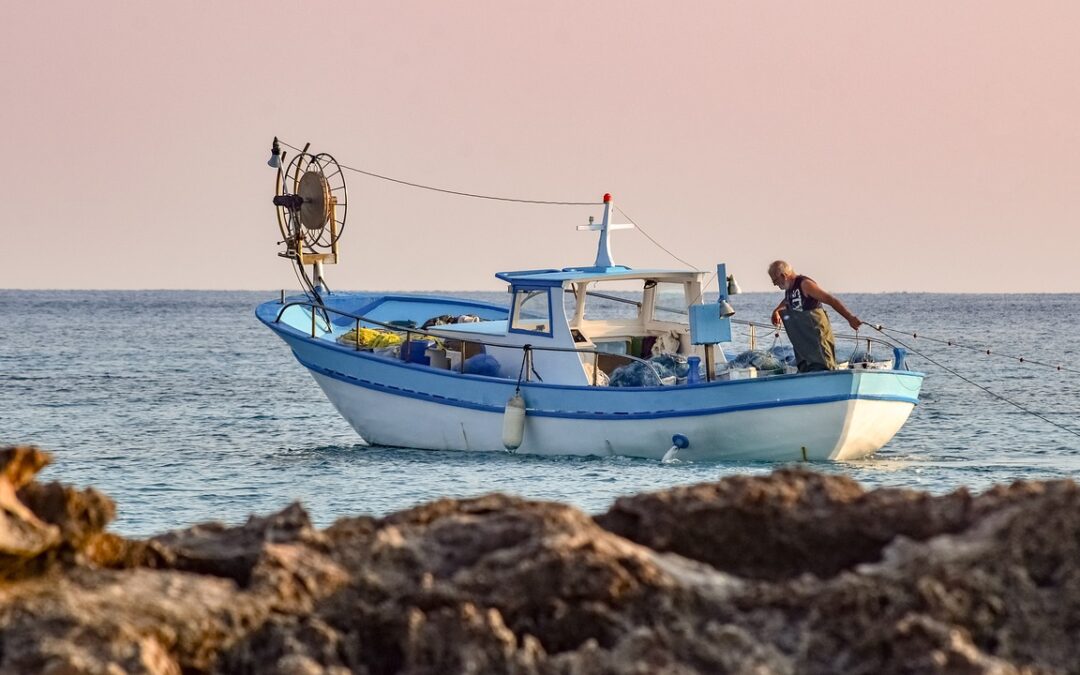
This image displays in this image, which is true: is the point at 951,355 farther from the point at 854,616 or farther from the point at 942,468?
the point at 854,616

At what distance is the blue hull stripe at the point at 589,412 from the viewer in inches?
598

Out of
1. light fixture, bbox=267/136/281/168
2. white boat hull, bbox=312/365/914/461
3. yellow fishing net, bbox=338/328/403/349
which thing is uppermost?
light fixture, bbox=267/136/281/168

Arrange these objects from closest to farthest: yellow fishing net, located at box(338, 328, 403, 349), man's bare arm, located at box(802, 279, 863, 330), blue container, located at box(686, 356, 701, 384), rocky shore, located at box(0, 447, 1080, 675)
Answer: rocky shore, located at box(0, 447, 1080, 675)
man's bare arm, located at box(802, 279, 863, 330)
blue container, located at box(686, 356, 701, 384)
yellow fishing net, located at box(338, 328, 403, 349)

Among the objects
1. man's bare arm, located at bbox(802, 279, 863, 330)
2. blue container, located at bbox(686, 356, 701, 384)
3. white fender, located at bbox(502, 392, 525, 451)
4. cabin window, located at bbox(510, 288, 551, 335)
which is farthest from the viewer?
cabin window, located at bbox(510, 288, 551, 335)

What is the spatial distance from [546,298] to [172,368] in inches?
1076

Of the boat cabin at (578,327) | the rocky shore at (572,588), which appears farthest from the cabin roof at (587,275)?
the rocky shore at (572,588)

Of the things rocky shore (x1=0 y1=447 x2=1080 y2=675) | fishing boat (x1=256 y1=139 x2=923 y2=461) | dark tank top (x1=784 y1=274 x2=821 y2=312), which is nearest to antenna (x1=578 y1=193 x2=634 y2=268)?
fishing boat (x1=256 y1=139 x2=923 y2=461)

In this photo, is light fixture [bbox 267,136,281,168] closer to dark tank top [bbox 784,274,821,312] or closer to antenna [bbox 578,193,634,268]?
antenna [bbox 578,193,634,268]

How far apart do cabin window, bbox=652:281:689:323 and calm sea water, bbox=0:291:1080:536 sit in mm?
2446

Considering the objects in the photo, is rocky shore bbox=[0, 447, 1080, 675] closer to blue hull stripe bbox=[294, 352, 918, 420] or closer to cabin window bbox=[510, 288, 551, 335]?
blue hull stripe bbox=[294, 352, 918, 420]

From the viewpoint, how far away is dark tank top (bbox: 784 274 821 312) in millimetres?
14672

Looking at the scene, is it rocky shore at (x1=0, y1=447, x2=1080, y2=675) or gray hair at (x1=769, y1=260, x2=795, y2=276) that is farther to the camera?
gray hair at (x1=769, y1=260, x2=795, y2=276)

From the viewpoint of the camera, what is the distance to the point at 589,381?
16719 mm

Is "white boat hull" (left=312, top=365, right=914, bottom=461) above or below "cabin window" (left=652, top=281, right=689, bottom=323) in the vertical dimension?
below
